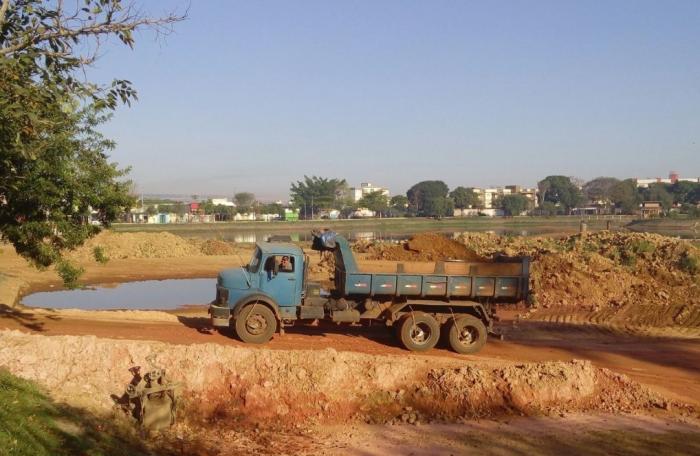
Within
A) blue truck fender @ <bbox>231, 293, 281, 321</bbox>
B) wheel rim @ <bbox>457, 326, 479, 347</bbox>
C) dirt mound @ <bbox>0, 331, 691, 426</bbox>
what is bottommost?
dirt mound @ <bbox>0, 331, 691, 426</bbox>

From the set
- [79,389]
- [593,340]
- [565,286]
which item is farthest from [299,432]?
[565,286]

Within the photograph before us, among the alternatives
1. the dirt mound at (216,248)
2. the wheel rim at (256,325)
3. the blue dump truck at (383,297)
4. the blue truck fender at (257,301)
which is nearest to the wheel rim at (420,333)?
the blue dump truck at (383,297)

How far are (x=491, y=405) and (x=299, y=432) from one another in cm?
400

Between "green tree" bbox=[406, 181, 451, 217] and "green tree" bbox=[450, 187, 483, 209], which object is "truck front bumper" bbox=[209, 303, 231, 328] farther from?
"green tree" bbox=[450, 187, 483, 209]

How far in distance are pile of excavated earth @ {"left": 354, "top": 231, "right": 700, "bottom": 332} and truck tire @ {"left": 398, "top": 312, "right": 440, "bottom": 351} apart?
743 centimetres

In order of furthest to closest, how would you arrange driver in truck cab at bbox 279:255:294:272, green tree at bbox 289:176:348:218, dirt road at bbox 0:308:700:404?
green tree at bbox 289:176:348:218
driver in truck cab at bbox 279:255:294:272
dirt road at bbox 0:308:700:404

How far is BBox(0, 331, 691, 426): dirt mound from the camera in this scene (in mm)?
12727

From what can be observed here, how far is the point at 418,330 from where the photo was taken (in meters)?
16.0

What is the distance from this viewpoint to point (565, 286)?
28.9 m

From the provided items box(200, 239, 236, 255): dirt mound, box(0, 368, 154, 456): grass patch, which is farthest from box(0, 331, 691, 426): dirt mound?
box(200, 239, 236, 255): dirt mound

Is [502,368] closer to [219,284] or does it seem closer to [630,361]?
[630,361]

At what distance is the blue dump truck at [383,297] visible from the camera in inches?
623

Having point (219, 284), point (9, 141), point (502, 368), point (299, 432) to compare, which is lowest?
point (299, 432)

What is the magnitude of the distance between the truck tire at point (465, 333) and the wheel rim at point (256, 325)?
181 inches
